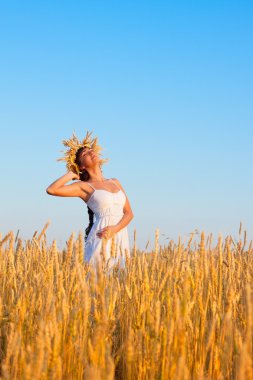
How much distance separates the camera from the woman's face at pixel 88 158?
5.43 m

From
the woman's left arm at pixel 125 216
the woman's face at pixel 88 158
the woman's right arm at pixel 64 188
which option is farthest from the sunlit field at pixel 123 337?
the woman's face at pixel 88 158

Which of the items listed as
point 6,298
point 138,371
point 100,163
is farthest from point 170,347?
point 100,163

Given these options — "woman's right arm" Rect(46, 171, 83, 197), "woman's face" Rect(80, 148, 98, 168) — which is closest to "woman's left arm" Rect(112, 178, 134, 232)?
"woman's face" Rect(80, 148, 98, 168)

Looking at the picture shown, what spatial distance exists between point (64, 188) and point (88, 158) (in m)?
0.43

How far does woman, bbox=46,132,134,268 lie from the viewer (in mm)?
5113

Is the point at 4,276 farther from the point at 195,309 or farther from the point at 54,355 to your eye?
the point at 54,355

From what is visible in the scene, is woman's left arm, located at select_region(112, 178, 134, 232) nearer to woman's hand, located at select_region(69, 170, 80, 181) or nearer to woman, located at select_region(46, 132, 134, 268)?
woman, located at select_region(46, 132, 134, 268)

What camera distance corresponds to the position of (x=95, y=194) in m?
5.20

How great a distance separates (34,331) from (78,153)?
3.48 meters

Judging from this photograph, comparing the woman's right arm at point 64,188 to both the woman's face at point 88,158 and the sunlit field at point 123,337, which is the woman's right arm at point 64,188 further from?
the sunlit field at point 123,337

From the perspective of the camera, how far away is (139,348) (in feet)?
6.18

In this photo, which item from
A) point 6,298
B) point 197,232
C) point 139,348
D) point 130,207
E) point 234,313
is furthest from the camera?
point 130,207

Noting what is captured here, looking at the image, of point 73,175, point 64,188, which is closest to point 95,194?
point 64,188

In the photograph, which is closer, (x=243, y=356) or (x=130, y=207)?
(x=243, y=356)
